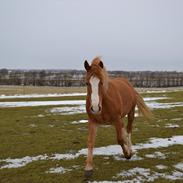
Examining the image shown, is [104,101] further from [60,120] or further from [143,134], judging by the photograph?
[60,120]

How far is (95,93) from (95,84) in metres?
0.19

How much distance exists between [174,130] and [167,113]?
580 cm

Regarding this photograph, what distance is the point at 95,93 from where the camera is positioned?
6.94 metres

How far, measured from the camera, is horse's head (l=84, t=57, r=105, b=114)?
6.91 meters

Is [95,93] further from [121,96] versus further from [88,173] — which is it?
[121,96]

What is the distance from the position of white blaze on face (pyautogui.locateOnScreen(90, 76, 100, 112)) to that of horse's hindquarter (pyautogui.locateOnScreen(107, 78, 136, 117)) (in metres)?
0.97

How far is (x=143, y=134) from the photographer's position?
12.4 metres

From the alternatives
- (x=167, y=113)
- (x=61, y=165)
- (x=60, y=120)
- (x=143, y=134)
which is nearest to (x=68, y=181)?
(x=61, y=165)

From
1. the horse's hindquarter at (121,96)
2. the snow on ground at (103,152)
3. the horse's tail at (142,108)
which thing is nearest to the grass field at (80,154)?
the snow on ground at (103,152)

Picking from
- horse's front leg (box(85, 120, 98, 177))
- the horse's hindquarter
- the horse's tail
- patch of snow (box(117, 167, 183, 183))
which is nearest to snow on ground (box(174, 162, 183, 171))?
patch of snow (box(117, 167, 183, 183))

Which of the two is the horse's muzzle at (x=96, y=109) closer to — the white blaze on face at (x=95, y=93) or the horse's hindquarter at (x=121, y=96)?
the white blaze on face at (x=95, y=93)

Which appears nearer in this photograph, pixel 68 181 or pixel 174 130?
pixel 68 181

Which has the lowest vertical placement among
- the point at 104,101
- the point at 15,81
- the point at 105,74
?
the point at 15,81

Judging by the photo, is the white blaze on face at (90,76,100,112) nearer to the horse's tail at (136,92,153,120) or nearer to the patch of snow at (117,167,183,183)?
the patch of snow at (117,167,183,183)
